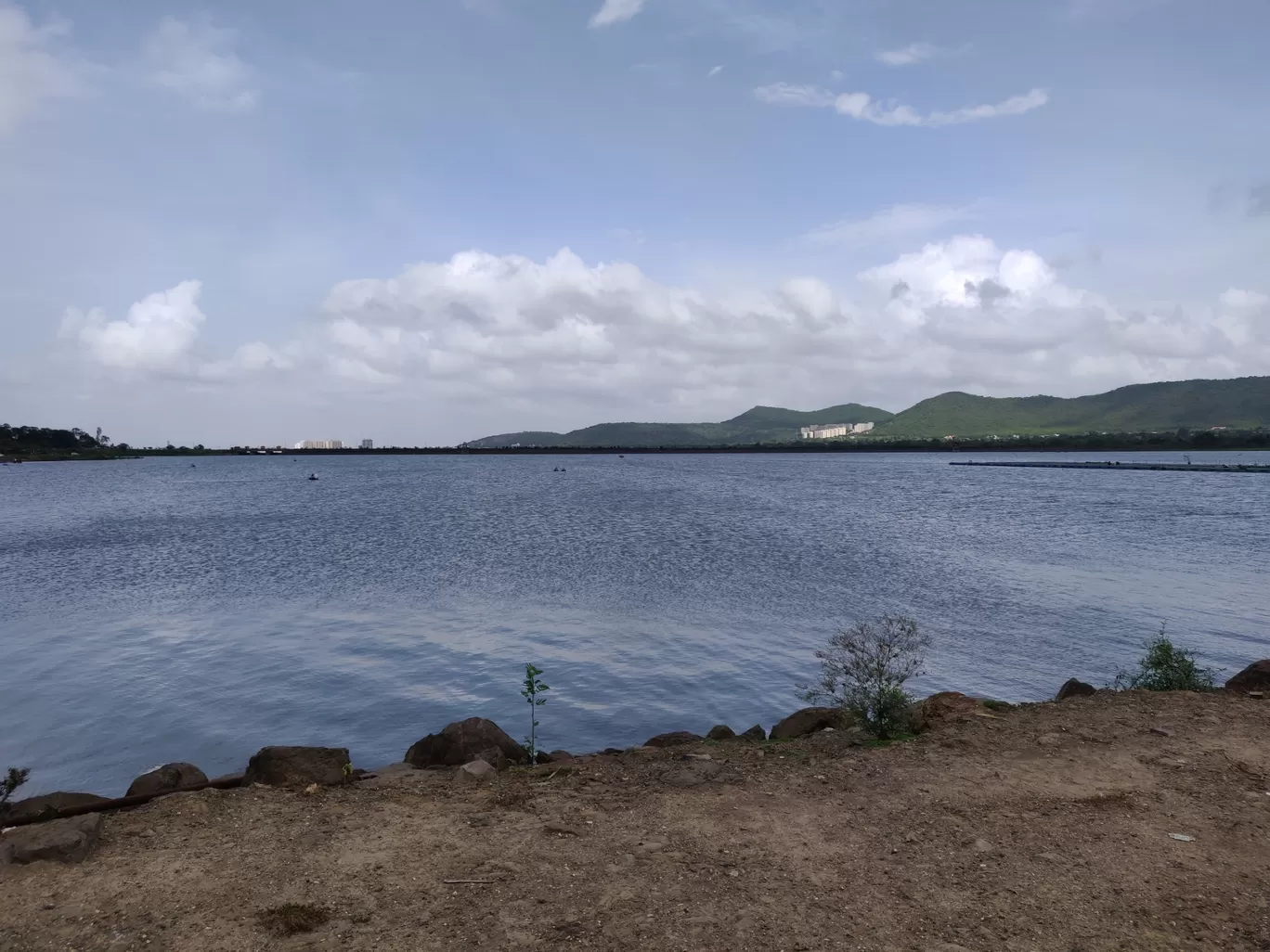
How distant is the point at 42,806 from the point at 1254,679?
72.2 ft

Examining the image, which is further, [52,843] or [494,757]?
[494,757]

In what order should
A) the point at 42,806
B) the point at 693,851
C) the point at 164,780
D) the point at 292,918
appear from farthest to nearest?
1. the point at 164,780
2. the point at 42,806
3. the point at 693,851
4. the point at 292,918

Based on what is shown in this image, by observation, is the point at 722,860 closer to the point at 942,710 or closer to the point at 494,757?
the point at 494,757

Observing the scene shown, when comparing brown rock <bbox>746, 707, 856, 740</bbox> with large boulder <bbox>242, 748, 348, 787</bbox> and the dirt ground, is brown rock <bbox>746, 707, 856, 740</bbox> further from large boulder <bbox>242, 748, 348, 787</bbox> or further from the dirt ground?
large boulder <bbox>242, 748, 348, 787</bbox>

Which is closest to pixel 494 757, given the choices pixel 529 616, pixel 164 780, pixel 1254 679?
pixel 164 780

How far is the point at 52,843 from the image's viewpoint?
8.43 m

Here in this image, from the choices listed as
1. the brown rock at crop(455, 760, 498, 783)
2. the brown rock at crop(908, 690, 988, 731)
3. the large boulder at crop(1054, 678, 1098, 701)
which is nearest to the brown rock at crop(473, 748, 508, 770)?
the brown rock at crop(455, 760, 498, 783)

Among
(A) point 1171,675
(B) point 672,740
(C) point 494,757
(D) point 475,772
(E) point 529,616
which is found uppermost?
(D) point 475,772

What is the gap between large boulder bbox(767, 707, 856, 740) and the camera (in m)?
15.2

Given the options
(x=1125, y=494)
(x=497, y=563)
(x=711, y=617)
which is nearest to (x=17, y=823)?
(x=711, y=617)

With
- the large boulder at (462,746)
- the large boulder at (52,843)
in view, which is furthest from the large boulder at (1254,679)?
the large boulder at (52,843)

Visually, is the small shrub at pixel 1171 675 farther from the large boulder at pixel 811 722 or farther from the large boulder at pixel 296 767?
the large boulder at pixel 296 767

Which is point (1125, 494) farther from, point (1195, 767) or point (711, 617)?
point (1195, 767)

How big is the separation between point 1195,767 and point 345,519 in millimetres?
67714
